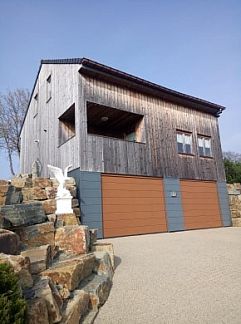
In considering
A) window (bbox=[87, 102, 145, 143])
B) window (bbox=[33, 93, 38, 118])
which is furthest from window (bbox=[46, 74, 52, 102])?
window (bbox=[87, 102, 145, 143])

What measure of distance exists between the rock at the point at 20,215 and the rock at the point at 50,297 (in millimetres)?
1435


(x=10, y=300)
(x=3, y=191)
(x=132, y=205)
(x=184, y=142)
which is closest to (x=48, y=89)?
(x=184, y=142)

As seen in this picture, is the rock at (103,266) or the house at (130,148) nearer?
the rock at (103,266)

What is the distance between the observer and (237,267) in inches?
193

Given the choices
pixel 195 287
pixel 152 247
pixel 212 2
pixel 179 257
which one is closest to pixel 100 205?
pixel 152 247

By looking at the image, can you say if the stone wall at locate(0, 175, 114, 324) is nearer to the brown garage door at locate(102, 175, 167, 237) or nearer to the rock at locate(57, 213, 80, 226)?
the rock at locate(57, 213, 80, 226)

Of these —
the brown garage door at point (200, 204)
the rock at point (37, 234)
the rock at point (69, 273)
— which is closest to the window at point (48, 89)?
the brown garage door at point (200, 204)

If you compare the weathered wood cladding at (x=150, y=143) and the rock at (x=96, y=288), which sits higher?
the weathered wood cladding at (x=150, y=143)

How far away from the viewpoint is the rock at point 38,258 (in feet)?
10.2

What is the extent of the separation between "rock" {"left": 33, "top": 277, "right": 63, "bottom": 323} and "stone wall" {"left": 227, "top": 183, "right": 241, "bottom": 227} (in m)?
12.4

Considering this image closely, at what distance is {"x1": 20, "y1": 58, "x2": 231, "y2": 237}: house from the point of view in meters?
9.03

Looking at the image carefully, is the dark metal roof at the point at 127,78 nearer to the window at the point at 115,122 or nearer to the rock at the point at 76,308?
the window at the point at 115,122

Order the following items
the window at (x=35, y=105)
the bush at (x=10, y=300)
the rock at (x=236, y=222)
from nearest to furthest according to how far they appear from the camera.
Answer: the bush at (x=10, y=300)
the rock at (x=236, y=222)
the window at (x=35, y=105)

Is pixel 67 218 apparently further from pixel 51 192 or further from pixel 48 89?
pixel 48 89
